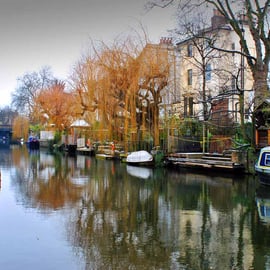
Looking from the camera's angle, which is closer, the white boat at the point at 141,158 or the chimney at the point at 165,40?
the white boat at the point at 141,158

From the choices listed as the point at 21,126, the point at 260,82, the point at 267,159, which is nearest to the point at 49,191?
the point at 267,159

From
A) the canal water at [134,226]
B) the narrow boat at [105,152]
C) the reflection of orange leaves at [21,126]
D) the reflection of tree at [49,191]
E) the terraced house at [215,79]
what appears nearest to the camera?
the canal water at [134,226]

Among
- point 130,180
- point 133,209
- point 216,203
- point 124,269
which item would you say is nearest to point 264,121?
point 130,180

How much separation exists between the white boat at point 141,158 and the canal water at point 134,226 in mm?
9172

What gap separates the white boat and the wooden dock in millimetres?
1087

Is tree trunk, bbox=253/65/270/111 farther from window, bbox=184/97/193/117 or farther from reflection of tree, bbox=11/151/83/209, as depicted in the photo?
reflection of tree, bbox=11/151/83/209

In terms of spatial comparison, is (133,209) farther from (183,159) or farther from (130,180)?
(183,159)

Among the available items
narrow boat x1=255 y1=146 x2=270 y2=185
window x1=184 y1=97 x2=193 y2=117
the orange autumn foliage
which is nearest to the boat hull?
narrow boat x1=255 y1=146 x2=270 y2=185

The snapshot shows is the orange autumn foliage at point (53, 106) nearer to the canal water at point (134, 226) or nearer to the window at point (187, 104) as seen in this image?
the window at point (187, 104)

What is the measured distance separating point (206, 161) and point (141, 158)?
4.95 metres

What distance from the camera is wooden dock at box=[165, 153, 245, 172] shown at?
2123cm

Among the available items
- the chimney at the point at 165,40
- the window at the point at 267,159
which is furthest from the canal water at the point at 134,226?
the chimney at the point at 165,40

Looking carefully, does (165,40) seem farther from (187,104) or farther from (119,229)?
(119,229)

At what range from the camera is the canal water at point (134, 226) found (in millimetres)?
6836
